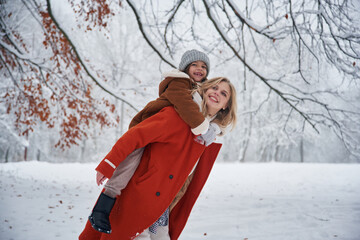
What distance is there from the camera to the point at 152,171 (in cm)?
170

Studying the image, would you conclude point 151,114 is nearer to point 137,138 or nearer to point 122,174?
point 137,138

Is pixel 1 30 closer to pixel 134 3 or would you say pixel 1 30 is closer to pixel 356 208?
pixel 134 3

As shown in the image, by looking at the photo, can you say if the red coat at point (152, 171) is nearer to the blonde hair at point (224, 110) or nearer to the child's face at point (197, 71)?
the blonde hair at point (224, 110)

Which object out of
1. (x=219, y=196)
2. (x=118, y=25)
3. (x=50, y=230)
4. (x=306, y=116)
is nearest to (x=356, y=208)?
(x=306, y=116)

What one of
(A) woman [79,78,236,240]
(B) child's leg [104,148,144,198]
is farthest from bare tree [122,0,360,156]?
(B) child's leg [104,148,144,198]

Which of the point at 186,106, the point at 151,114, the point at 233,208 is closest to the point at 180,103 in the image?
the point at 186,106

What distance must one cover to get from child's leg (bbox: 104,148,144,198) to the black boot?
38 mm

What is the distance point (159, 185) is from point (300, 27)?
305cm

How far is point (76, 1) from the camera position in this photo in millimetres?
4680

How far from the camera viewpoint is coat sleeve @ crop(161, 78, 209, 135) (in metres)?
1.68

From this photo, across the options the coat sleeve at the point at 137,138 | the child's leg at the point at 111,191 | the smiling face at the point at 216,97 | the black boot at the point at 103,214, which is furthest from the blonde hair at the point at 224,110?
the black boot at the point at 103,214

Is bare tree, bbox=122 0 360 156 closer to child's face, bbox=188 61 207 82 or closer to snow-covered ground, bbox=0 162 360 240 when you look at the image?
child's face, bbox=188 61 207 82

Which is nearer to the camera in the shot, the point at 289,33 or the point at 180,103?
the point at 180,103

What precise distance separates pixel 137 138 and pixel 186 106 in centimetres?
39
